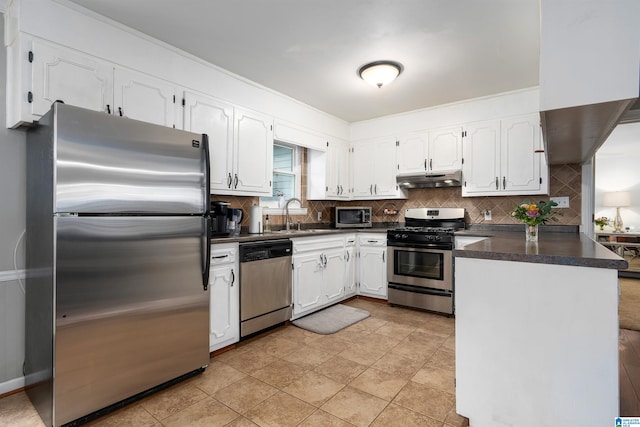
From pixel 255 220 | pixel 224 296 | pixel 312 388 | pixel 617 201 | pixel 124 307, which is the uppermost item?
pixel 617 201

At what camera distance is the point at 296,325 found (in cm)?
330

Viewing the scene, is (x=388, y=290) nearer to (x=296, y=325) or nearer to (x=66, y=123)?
(x=296, y=325)

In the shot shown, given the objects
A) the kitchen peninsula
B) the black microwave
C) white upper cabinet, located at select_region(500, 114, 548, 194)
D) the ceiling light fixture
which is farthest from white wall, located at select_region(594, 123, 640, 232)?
the kitchen peninsula

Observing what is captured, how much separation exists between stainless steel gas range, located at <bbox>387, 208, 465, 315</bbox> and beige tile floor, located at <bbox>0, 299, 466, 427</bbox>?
2.15ft

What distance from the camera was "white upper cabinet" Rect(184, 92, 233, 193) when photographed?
2.76 m

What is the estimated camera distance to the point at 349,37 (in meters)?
2.47

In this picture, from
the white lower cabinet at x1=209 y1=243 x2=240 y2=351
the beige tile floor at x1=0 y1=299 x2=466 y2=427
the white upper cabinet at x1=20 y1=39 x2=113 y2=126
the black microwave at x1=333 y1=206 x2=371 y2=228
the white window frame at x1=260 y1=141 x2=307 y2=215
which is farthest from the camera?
the black microwave at x1=333 y1=206 x2=371 y2=228

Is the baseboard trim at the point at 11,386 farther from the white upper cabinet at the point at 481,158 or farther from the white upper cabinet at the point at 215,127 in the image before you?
the white upper cabinet at the point at 481,158

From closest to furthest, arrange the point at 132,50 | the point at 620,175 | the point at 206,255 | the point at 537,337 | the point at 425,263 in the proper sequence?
the point at 537,337 → the point at 206,255 → the point at 132,50 → the point at 425,263 → the point at 620,175

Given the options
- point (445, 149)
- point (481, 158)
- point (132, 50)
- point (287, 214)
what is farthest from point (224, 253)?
point (481, 158)

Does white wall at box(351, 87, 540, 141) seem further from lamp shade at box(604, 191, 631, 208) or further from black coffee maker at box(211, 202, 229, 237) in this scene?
lamp shade at box(604, 191, 631, 208)

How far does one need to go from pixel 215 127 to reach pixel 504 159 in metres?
3.11

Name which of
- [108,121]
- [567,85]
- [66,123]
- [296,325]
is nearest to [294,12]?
[108,121]

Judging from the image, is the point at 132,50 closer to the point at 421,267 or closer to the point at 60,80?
the point at 60,80
